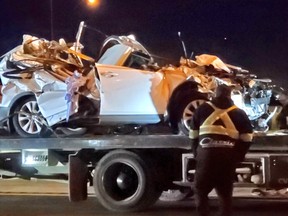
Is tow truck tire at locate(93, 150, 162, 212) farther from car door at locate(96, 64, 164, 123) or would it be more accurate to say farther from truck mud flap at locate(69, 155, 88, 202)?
car door at locate(96, 64, 164, 123)

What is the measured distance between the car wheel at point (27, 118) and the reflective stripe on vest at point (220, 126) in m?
4.59

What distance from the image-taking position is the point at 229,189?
9461 mm

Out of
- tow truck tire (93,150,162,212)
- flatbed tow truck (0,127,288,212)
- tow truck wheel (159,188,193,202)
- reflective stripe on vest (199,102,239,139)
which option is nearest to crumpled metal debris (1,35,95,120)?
flatbed tow truck (0,127,288,212)

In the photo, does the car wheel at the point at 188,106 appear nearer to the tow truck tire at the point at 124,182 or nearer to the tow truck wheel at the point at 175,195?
the tow truck tire at the point at 124,182

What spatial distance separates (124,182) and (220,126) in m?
3.14

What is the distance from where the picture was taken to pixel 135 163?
11984 millimetres

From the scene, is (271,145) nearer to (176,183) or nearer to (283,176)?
(283,176)

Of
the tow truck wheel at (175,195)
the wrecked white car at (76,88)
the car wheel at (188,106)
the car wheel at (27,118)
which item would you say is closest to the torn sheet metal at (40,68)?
the wrecked white car at (76,88)

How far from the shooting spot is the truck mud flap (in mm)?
12359

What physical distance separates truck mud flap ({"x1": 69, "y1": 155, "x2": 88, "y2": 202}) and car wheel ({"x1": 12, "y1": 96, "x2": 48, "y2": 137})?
1.22m

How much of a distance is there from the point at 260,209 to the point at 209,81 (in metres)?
2.19

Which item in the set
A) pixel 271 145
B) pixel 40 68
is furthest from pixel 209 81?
pixel 40 68

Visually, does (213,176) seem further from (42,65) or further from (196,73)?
(42,65)

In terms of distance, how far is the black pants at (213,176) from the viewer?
30.5 ft
